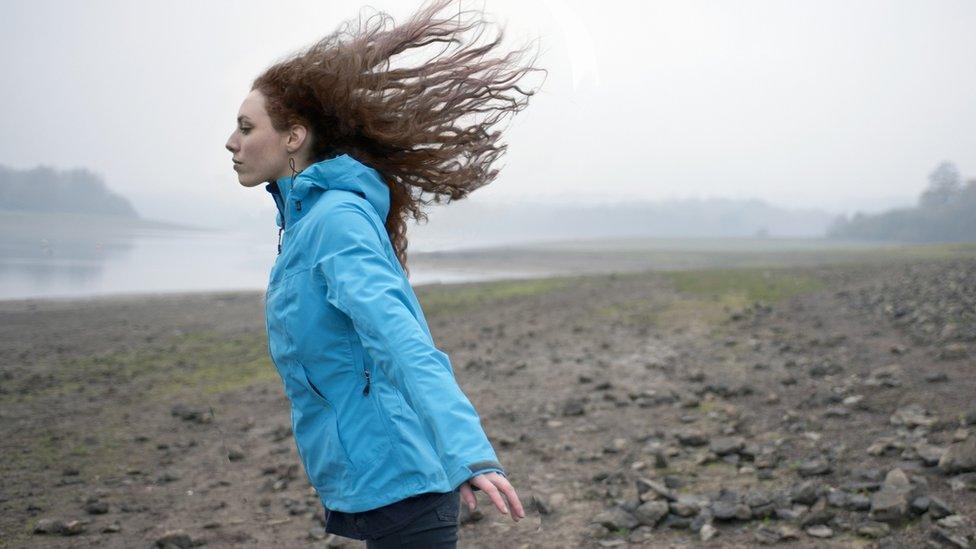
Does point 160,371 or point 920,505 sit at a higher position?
point 920,505

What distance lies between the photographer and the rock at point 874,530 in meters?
5.06

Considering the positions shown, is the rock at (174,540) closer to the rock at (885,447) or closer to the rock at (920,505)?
the rock at (920,505)

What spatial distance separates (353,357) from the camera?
8.16 feet

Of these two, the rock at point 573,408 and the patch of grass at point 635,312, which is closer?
the rock at point 573,408

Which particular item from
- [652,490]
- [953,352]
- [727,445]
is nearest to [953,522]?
→ [652,490]

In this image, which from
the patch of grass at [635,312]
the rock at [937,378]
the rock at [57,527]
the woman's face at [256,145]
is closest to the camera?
the woman's face at [256,145]

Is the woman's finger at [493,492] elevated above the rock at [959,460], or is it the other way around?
the woman's finger at [493,492]

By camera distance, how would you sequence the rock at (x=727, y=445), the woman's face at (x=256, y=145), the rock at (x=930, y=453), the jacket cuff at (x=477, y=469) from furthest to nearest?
the rock at (x=727, y=445), the rock at (x=930, y=453), the woman's face at (x=256, y=145), the jacket cuff at (x=477, y=469)

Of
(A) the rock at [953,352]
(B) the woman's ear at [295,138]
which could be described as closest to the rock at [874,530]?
(B) the woman's ear at [295,138]

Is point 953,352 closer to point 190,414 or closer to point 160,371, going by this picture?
→ point 190,414

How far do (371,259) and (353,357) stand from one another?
288 millimetres

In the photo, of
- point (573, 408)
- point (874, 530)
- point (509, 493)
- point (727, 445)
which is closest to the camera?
point (509, 493)

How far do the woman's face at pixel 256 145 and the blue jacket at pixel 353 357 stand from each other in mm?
271

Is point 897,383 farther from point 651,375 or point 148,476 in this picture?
point 148,476
